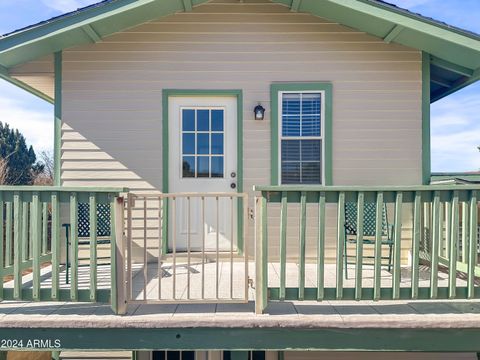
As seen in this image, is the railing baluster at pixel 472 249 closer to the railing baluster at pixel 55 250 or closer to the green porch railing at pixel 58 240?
the green porch railing at pixel 58 240

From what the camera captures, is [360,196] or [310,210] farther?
[310,210]

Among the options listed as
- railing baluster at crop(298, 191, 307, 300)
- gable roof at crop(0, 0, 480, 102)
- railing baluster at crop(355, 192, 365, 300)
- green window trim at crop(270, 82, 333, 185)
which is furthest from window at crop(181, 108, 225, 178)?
railing baluster at crop(355, 192, 365, 300)

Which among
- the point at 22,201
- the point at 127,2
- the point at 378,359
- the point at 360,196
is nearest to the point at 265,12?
the point at 127,2

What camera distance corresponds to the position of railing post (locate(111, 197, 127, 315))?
8.79ft

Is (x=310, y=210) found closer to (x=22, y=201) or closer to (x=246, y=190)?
(x=246, y=190)

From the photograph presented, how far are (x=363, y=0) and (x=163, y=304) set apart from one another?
3.69m

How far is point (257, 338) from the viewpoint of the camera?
262 cm

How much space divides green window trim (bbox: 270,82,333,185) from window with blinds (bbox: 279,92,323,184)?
66mm

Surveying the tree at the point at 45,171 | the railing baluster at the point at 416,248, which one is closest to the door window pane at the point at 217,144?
the railing baluster at the point at 416,248

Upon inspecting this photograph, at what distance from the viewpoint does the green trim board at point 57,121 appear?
428 cm

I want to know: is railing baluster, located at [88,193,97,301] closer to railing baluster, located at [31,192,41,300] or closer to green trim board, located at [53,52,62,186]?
railing baluster, located at [31,192,41,300]

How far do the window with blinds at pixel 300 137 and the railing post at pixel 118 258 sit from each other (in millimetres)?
2291

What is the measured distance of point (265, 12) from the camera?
4336 mm

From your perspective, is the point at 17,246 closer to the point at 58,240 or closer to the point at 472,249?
the point at 58,240
